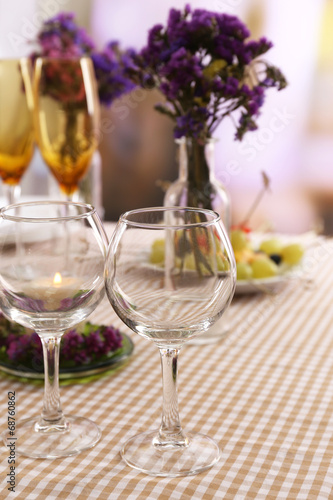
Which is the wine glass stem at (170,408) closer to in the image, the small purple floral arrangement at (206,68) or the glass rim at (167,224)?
the glass rim at (167,224)

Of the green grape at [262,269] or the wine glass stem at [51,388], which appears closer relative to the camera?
the wine glass stem at [51,388]

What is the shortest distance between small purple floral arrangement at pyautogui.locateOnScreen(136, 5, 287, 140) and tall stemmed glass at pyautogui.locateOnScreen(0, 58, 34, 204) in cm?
30

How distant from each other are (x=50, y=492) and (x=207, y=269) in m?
0.25

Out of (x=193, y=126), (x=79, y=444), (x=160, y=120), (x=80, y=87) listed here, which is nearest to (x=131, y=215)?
(x=79, y=444)

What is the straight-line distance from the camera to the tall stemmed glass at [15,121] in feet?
4.07

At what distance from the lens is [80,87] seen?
4.34 feet

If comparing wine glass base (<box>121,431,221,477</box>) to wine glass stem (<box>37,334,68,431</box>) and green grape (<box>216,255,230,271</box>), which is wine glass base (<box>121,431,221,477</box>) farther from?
green grape (<box>216,255,230,271</box>)

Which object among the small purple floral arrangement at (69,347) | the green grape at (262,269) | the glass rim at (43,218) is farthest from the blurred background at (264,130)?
the glass rim at (43,218)

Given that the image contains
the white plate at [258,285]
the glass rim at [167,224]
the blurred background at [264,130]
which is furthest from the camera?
the blurred background at [264,130]

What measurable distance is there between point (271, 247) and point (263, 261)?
9 centimetres

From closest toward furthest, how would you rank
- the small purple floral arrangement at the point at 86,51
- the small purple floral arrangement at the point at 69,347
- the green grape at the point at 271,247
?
the small purple floral arrangement at the point at 69,347
the green grape at the point at 271,247
the small purple floral arrangement at the point at 86,51

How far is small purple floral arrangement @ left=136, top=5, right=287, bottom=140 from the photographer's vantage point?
0.99m

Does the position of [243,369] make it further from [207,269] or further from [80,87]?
[80,87]

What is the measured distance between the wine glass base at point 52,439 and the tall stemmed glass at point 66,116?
618mm
